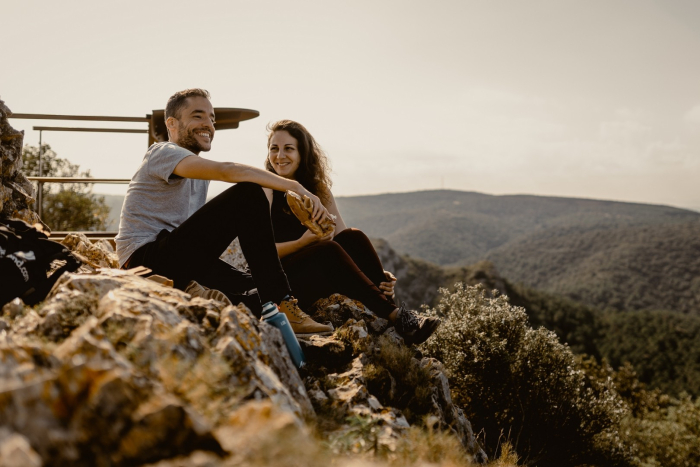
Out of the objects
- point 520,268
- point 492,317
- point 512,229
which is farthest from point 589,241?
point 492,317

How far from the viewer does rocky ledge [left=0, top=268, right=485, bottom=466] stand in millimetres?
1520

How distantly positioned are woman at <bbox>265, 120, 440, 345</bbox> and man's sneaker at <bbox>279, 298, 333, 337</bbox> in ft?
2.40

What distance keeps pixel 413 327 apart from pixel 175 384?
3.07 meters

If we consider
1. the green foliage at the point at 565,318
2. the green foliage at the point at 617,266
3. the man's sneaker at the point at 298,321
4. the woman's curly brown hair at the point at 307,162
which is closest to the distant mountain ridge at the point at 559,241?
the green foliage at the point at 617,266

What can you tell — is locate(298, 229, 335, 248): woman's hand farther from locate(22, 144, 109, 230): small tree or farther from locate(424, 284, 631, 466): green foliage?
locate(22, 144, 109, 230): small tree

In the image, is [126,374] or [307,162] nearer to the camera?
[126,374]

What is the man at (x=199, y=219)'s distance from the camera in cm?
367

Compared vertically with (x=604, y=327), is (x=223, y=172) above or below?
above

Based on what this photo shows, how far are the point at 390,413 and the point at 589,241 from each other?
14100 centimetres

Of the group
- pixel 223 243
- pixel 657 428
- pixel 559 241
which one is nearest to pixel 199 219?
pixel 223 243

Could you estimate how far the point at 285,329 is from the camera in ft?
11.3

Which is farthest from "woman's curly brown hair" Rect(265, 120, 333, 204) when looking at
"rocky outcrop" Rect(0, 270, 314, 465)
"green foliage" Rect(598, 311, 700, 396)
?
"green foliage" Rect(598, 311, 700, 396)

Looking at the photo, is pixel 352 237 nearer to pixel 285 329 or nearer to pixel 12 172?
pixel 285 329

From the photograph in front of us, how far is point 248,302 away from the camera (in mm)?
4266
